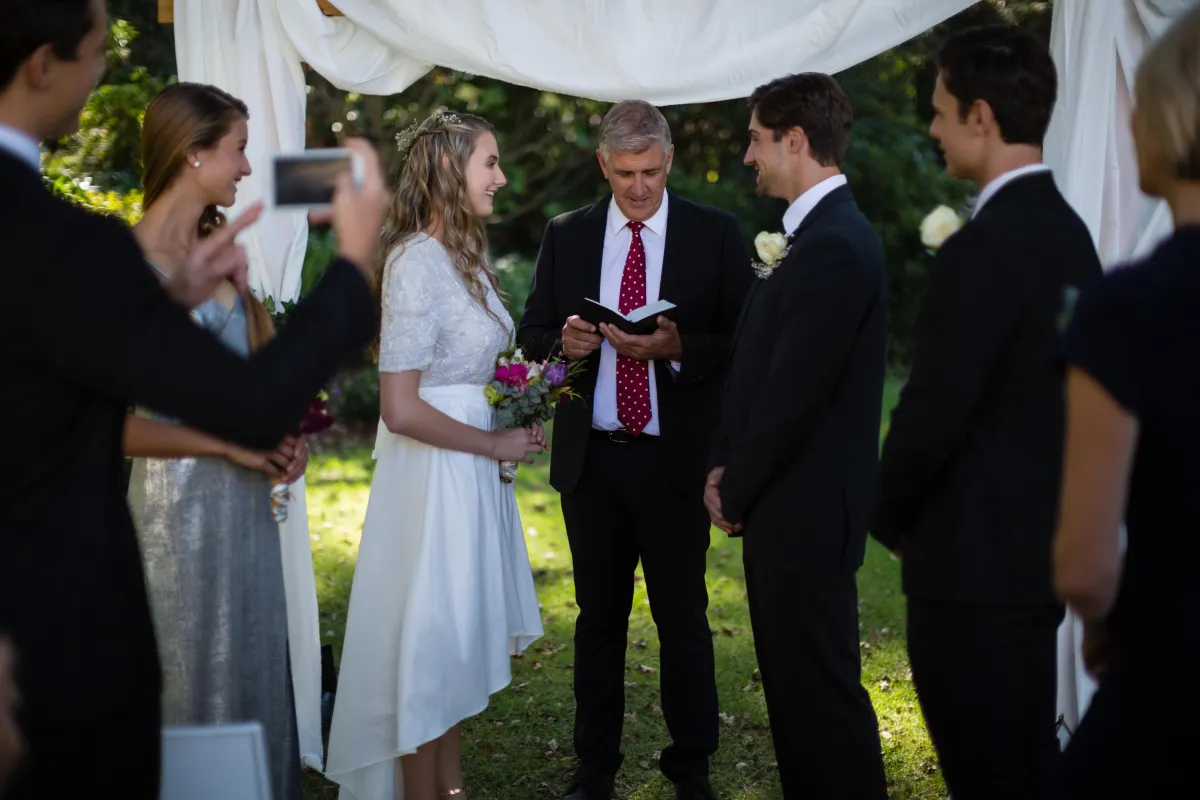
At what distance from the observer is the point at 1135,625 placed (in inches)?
76.6

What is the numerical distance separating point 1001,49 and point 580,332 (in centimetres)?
200

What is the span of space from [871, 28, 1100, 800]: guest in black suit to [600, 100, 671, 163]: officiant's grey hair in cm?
180

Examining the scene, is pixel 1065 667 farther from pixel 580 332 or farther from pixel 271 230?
pixel 271 230

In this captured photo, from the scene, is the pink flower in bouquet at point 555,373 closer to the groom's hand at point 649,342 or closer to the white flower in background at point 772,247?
the groom's hand at point 649,342

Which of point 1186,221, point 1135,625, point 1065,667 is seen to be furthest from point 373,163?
point 1065,667

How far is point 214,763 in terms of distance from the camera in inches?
98.6

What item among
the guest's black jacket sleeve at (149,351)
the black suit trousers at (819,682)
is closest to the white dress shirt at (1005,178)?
the black suit trousers at (819,682)

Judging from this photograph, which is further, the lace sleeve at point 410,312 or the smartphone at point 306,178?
the lace sleeve at point 410,312

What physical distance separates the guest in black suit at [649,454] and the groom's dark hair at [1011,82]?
1784mm

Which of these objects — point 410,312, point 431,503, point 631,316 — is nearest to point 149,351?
point 410,312

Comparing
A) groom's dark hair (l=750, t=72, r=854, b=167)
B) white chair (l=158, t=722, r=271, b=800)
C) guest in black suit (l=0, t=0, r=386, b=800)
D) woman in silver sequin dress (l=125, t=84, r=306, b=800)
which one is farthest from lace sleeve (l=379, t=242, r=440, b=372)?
guest in black suit (l=0, t=0, r=386, b=800)

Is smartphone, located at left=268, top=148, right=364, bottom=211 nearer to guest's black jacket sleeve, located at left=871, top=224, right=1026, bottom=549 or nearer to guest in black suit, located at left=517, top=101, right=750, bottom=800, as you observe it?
guest's black jacket sleeve, located at left=871, top=224, right=1026, bottom=549

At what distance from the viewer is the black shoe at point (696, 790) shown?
4348mm

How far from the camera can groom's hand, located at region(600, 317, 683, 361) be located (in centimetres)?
424
